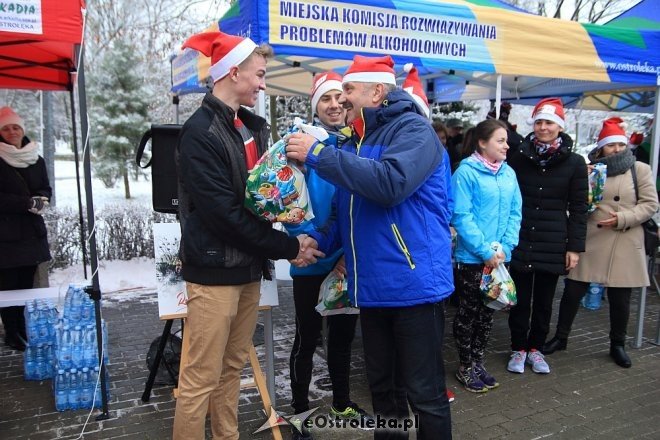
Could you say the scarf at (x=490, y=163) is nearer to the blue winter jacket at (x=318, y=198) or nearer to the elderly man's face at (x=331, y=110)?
the elderly man's face at (x=331, y=110)

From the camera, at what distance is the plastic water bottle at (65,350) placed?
3.43 meters

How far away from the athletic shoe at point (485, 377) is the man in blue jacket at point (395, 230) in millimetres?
1655

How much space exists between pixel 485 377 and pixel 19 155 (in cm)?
448

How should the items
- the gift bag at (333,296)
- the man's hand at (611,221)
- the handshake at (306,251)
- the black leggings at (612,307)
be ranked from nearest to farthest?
1. the handshake at (306,251)
2. the gift bag at (333,296)
3. the man's hand at (611,221)
4. the black leggings at (612,307)

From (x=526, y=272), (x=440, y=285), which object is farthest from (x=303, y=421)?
(x=526, y=272)

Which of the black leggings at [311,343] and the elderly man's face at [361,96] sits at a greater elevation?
the elderly man's face at [361,96]

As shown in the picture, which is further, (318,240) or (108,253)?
(108,253)

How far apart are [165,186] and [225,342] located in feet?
4.24

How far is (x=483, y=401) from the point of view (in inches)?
143

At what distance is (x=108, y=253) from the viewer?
759 centimetres

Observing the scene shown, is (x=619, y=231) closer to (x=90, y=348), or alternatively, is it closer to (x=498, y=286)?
(x=498, y=286)

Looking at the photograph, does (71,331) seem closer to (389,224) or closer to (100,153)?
(389,224)

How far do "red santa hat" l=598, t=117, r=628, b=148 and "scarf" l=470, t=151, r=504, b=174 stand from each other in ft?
4.42

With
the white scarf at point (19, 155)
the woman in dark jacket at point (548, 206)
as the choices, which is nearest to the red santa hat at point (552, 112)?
the woman in dark jacket at point (548, 206)
